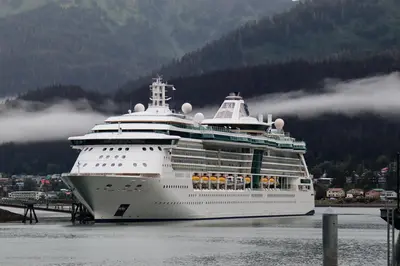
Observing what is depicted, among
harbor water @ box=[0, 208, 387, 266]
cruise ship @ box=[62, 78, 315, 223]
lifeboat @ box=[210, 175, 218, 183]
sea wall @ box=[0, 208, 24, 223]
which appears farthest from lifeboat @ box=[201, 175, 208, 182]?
sea wall @ box=[0, 208, 24, 223]

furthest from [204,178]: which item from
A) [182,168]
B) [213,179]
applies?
[182,168]

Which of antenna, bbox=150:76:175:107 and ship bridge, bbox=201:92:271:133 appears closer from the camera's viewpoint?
antenna, bbox=150:76:175:107

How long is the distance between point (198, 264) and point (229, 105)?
2542 inches

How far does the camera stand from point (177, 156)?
10912 cm

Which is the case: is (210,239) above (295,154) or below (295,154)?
below

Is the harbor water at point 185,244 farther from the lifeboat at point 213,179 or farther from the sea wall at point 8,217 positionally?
the sea wall at point 8,217

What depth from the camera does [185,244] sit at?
79.4 meters

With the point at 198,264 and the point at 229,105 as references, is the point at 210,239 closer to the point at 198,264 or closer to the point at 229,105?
the point at 198,264

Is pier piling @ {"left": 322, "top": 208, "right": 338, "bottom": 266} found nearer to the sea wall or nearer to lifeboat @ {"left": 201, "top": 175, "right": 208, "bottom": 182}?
lifeboat @ {"left": 201, "top": 175, "right": 208, "bottom": 182}

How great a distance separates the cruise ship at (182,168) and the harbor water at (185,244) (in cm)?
262

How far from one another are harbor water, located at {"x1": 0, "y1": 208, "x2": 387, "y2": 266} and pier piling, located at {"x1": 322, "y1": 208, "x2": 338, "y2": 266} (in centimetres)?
1862

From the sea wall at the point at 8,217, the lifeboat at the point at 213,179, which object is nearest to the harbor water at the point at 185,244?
the lifeboat at the point at 213,179

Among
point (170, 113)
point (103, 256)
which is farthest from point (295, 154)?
point (103, 256)

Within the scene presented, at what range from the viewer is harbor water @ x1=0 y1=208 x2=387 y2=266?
68875 millimetres
